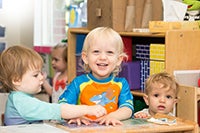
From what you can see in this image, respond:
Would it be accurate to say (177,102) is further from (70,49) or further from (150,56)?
(70,49)

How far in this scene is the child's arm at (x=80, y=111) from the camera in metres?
2.31

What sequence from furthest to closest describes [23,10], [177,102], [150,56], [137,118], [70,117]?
[23,10]
[150,56]
[177,102]
[137,118]
[70,117]

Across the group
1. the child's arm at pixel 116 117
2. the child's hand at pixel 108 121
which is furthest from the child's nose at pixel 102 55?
the child's hand at pixel 108 121

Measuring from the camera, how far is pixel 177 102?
3.15 m

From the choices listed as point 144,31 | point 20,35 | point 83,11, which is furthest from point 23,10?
point 144,31

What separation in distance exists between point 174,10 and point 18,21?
2.44m

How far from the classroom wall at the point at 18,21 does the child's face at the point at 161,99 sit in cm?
295

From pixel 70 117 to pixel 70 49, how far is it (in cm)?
203

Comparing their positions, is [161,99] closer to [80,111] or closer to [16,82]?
[80,111]

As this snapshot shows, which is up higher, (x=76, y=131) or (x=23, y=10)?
(x=23, y=10)

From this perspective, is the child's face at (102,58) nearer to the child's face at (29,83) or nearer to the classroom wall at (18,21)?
the child's face at (29,83)

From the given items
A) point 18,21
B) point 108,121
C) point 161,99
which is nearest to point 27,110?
point 108,121

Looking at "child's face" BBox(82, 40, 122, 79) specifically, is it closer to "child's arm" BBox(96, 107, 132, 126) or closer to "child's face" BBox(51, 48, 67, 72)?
"child's arm" BBox(96, 107, 132, 126)

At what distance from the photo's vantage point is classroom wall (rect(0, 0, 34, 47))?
5.62 meters
